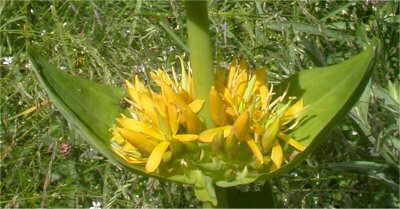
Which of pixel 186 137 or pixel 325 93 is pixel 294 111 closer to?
pixel 325 93

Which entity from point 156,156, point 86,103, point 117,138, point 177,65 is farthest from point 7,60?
point 156,156

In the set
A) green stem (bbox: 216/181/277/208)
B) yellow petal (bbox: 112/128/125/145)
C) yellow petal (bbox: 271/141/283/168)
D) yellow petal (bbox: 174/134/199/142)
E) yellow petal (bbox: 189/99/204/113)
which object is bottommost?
green stem (bbox: 216/181/277/208)

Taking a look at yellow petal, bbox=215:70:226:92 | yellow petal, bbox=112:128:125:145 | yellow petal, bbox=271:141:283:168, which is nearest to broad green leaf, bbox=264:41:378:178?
yellow petal, bbox=271:141:283:168

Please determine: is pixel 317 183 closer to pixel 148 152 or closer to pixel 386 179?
pixel 386 179

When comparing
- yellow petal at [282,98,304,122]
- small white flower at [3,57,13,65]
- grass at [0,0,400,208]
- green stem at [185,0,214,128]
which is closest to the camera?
green stem at [185,0,214,128]

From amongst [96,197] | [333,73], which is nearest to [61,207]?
[96,197]

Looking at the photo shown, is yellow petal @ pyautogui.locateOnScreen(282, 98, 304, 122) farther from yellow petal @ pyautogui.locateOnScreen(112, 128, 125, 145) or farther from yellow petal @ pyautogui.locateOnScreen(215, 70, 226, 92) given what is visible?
yellow petal @ pyautogui.locateOnScreen(112, 128, 125, 145)

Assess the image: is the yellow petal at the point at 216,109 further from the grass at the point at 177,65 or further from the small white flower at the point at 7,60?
the small white flower at the point at 7,60

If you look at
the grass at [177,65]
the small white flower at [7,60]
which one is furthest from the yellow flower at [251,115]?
the small white flower at [7,60]

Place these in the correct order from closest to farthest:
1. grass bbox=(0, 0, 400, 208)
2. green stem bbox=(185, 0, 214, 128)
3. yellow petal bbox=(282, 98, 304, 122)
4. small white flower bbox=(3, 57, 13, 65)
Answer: green stem bbox=(185, 0, 214, 128), yellow petal bbox=(282, 98, 304, 122), grass bbox=(0, 0, 400, 208), small white flower bbox=(3, 57, 13, 65)
